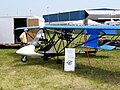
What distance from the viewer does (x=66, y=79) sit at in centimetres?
966

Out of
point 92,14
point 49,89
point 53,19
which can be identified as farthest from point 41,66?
point 53,19

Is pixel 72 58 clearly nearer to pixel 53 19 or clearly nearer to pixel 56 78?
pixel 56 78

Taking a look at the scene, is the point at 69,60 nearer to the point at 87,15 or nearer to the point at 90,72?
the point at 90,72

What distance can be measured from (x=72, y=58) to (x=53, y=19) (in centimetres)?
9388

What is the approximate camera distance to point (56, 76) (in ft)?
33.6

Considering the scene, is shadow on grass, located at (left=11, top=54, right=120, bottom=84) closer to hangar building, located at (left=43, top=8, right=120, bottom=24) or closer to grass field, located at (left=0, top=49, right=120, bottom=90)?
grass field, located at (left=0, top=49, right=120, bottom=90)

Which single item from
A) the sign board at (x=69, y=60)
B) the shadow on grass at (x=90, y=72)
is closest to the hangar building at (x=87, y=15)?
the shadow on grass at (x=90, y=72)

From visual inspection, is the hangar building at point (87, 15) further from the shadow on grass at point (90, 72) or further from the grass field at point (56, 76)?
the grass field at point (56, 76)

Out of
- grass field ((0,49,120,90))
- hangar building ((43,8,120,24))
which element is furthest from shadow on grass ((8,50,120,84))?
hangar building ((43,8,120,24))

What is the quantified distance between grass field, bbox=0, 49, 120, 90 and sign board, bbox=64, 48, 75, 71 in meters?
0.24

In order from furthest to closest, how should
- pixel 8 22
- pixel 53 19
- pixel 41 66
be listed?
pixel 53 19
pixel 8 22
pixel 41 66

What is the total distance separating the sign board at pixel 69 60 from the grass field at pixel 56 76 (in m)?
0.24

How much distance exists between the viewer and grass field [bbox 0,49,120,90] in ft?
28.4

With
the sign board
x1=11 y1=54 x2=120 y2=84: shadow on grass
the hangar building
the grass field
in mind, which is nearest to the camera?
the grass field
